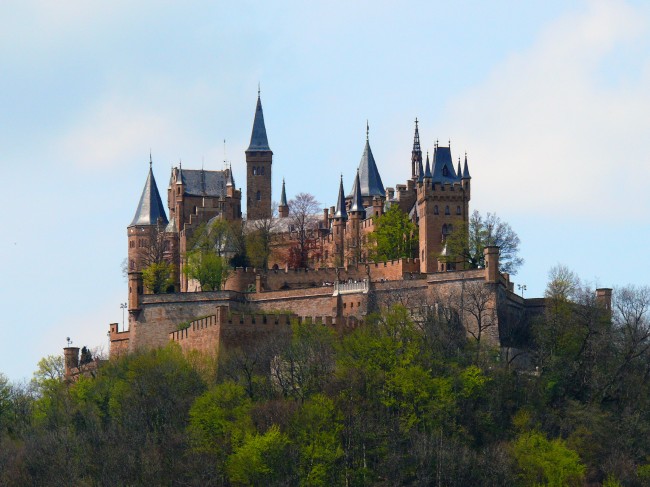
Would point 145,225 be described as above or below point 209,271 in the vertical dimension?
above

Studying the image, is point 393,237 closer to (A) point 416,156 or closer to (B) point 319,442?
(A) point 416,156

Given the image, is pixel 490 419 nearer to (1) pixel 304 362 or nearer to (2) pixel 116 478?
(1) pixel 304 362

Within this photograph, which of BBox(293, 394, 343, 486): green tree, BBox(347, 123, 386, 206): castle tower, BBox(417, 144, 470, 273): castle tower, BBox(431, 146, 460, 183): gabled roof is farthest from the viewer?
BBox(347, 123, 386, 206): castle tower

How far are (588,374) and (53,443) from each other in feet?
72.1

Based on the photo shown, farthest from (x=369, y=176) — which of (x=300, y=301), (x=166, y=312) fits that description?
(x=166, y=312)

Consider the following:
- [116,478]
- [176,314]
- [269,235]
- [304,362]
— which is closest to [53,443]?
[116,478]

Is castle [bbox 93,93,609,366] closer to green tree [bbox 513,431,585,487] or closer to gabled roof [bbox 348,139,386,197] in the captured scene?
gabled roof [bbox 348,139,386,197]

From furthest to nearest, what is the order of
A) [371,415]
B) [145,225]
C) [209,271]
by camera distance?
[145,225] < [209,271] < [371,415]

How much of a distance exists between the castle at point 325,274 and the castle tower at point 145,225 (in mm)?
85

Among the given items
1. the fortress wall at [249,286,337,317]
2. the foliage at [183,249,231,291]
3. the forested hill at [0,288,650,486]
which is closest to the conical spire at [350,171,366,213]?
the foliage at [183,249,231,291]

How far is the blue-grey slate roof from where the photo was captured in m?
114

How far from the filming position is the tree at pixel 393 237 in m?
96.4

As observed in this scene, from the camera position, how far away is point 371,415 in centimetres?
7469

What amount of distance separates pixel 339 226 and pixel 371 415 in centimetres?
2924
